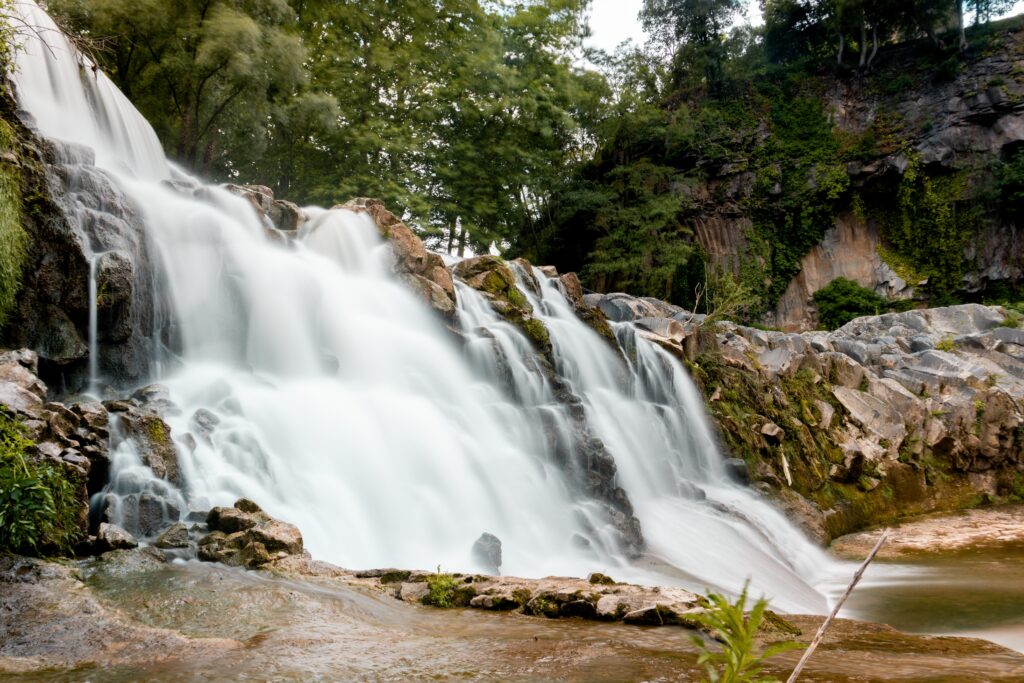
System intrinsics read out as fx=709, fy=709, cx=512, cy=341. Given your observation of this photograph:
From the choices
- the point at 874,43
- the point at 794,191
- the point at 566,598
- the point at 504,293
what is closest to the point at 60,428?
the point at 566,598

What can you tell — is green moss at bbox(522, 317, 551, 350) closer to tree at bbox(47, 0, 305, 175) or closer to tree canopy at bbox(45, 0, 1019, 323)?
tree canopy at bbox(45, 0, 1019, 323)

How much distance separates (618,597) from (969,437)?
13.9 meters

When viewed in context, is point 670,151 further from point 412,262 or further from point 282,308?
point 282,308

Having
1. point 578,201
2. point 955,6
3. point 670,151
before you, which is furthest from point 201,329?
point 955,6

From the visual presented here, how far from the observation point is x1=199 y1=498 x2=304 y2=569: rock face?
5582 mm

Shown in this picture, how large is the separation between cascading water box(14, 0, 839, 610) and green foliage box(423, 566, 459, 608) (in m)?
1.92

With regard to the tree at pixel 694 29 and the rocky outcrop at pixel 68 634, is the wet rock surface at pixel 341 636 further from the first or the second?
the tree at pixel 694 29

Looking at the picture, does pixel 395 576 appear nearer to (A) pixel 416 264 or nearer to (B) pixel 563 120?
(A) pixel 416 264

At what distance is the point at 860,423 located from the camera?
15156 millimetres

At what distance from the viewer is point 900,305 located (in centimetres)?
2903

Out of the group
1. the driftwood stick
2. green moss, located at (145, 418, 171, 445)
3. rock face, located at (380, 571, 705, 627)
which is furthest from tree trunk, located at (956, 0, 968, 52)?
the driftwood stick

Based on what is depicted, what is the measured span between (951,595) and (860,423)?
24.9ft

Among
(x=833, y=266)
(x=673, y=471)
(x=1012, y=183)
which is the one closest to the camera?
(x=673, y=471)

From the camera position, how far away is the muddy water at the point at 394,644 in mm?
3334
